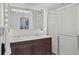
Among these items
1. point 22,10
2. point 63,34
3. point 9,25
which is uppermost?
point 22,10

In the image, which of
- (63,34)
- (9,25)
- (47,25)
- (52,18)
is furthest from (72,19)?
(9,25)

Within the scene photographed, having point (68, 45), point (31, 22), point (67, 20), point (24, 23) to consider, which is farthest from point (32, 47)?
point (67, 20)

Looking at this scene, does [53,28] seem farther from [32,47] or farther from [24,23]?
[32,47]

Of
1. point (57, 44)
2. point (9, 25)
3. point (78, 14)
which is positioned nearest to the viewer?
point (78, 14)

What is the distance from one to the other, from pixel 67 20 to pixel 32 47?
58.7 inches

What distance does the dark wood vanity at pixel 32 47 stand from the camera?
91.0 inches

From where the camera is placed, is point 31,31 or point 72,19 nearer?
point 72,19

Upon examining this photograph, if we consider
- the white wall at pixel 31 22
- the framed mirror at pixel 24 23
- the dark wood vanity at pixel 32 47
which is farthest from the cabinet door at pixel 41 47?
the framed mirror at pixel 24 23

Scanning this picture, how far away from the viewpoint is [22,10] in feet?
10.6

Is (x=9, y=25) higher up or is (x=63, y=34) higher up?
(x=9, y=25)

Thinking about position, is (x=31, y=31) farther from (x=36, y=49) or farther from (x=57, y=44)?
(x=57, y=44)

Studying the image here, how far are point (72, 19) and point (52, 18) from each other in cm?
111

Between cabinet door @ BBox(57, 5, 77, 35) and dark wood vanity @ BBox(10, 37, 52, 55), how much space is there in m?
0.69

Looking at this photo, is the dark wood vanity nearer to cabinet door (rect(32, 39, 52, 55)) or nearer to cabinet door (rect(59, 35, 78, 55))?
cabinet door (rect(32, 39, 52, 55))
